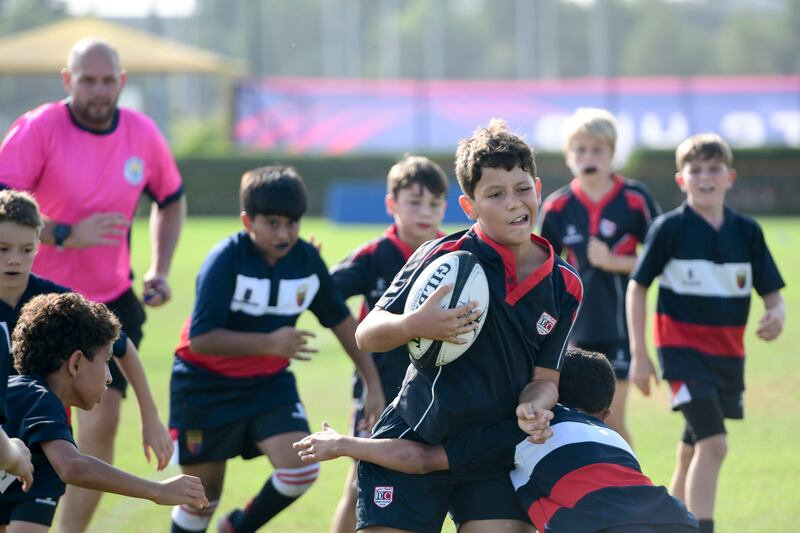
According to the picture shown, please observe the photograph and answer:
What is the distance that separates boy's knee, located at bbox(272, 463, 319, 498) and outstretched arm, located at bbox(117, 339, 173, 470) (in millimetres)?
590

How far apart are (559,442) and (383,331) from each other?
718 millimetres

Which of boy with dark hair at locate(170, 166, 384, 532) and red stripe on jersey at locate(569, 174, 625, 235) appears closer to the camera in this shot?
boy with dark hair at locate(170, 166, 384, 532)

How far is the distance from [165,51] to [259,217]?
140 ft

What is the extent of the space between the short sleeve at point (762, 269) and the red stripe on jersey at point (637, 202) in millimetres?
1166

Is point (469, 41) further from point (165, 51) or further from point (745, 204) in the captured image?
point (745, 204)

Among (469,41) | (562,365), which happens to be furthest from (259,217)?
(469,41)

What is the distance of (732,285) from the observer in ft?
20.1

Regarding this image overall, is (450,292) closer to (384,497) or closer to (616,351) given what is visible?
(384,497)

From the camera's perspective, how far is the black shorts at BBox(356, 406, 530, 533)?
4.15m

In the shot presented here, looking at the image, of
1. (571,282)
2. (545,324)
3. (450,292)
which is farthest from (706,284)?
(450,292)

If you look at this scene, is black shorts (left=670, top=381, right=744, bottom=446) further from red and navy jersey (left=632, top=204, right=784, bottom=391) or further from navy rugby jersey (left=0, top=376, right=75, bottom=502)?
navy rugby jersey (left=0, top=376, right=75, bottom=502)

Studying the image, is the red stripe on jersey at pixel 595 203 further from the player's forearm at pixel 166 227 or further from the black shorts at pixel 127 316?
the black shorts at pixel 127 316

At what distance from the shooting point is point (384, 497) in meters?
4.17

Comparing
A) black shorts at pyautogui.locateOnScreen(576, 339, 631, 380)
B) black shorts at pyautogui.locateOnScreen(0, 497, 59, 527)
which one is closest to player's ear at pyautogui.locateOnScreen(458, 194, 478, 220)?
black shorts at pyautogui.locateOnScreen(0, 497, 59, 527)
